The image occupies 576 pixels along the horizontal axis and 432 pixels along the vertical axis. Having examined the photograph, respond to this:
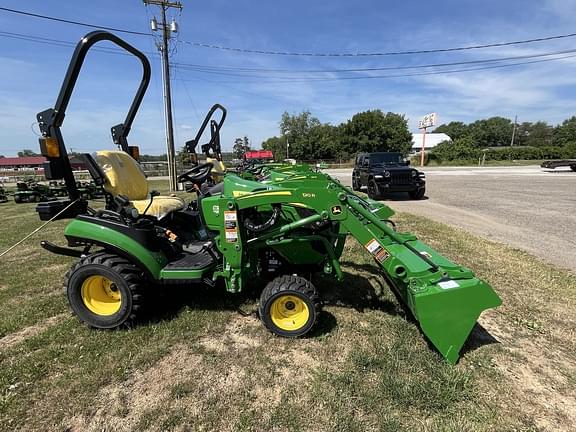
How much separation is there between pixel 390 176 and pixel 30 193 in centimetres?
1501

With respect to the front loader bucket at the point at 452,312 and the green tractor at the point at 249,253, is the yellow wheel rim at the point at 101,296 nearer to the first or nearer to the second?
the green tractor at the point at 249,253

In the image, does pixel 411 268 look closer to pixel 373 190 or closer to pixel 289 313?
pixel 289 313

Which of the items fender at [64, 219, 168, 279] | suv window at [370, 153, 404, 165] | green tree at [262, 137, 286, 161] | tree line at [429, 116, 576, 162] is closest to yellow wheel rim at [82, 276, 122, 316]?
fender at [64, 219, 168, 279]

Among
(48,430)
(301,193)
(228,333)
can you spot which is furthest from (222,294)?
(48,430)

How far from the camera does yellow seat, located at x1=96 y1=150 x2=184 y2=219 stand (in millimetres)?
3527

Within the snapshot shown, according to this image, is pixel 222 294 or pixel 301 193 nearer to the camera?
pixel 301 193

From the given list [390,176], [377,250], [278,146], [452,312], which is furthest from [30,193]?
[278,146]

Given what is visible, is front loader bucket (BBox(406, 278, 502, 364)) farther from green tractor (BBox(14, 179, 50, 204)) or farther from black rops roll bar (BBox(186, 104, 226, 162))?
green tractor (BBox(14, 179, 50, 204))

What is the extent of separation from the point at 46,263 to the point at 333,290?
15.1ft

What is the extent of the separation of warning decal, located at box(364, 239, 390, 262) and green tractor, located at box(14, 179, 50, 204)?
15833 millimetres

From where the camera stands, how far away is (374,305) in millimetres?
3566

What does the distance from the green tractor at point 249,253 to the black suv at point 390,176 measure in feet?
28.0

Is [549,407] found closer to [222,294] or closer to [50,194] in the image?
[222,294]

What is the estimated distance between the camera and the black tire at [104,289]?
9.87 feet
